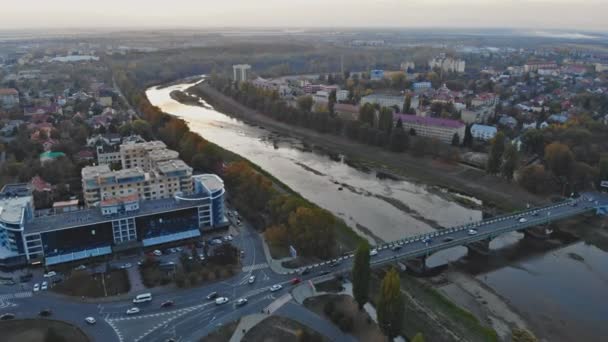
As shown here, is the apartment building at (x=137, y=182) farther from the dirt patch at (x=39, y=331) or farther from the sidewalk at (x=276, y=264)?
the dirt patch at (x=39, y=331)

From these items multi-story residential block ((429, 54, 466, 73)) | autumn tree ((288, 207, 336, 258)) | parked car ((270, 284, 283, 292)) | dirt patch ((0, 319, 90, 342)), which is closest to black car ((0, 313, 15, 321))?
dirt patch ((0, 319, 90, 342))

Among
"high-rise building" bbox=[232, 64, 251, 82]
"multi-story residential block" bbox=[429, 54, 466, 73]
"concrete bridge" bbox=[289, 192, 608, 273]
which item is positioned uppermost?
"multi-story residential block" bbox=[429, 54, 466, 73]

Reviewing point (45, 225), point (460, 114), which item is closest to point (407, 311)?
point (45, 225)

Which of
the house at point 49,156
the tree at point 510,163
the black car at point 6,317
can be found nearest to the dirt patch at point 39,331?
the black car at point 6,317

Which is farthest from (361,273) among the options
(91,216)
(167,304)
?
(91,216)

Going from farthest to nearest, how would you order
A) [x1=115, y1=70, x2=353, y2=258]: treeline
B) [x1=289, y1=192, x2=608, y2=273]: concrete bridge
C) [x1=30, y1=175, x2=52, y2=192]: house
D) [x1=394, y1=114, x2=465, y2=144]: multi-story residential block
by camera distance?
1. [x1=394, y1=114, x2=465, y2=144]: multi-story residential block
2. [x1=30, y1=175, x2=52, y2=192]: house
3. [x1=115, y1=70, x2=353, y2=258]: treeline
4. [x1=289, y1=192, x2=608, y2=273]: concrete bridge

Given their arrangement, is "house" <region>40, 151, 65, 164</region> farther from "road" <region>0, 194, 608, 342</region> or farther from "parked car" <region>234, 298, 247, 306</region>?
"parked car" <region>234, 298, 247, 306</region>

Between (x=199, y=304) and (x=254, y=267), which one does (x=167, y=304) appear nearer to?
(x=199, y=304)
